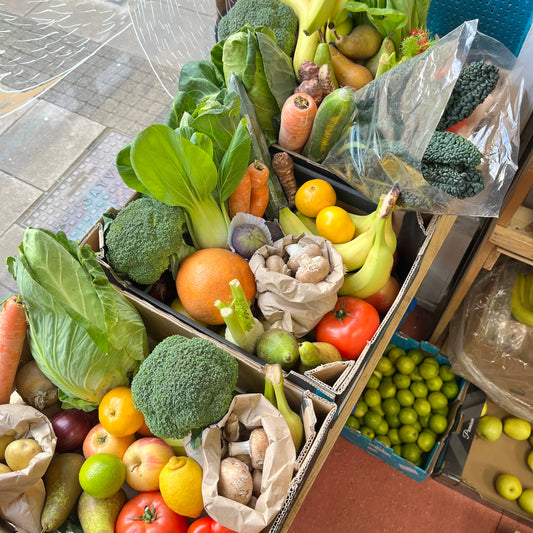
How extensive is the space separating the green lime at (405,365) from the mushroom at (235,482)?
93cm

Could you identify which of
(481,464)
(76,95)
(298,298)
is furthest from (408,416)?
(76,95)

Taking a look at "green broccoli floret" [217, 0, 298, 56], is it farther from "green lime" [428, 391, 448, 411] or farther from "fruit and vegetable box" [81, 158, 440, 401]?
"green lime" [428, 391, 448, 411]

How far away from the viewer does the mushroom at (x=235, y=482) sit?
2.28ft

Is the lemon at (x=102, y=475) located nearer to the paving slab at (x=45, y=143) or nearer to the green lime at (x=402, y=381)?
the green lime at (x=402, y=381)

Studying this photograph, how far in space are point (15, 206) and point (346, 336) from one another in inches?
57.3

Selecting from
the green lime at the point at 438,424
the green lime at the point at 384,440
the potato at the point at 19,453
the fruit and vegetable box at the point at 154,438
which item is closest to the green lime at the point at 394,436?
the green lime at the point at 384,440

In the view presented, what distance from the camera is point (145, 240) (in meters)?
0.92

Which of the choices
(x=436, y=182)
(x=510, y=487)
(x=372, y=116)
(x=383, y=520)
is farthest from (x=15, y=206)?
(x=510, y=487)

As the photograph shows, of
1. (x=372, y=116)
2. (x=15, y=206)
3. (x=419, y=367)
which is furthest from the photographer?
(x=15, y=206)

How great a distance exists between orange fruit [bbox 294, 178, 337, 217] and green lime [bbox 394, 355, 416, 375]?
0.69 m

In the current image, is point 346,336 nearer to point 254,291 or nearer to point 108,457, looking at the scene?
point 254,291

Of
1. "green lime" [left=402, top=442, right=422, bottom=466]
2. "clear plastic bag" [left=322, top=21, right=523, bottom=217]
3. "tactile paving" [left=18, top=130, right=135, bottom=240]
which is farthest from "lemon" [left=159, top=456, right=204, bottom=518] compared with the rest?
"tactile paving" [left=18, top=130, right=135, bottom=240]

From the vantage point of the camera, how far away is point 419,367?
1552mm

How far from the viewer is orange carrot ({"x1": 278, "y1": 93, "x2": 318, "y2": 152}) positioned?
42.4 inches
